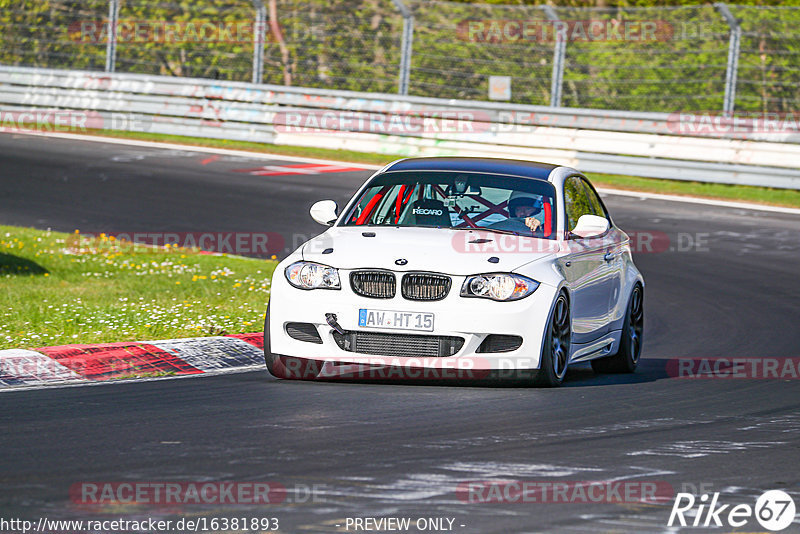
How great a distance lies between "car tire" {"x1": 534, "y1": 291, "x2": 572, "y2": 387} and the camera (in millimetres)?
8648

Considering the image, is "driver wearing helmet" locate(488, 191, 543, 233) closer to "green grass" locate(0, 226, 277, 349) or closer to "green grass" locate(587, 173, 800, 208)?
"green grass" locate(0, 226, 277, 349)

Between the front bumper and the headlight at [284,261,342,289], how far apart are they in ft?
0.14

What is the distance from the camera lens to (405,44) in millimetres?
25906

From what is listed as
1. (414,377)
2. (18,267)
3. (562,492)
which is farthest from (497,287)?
(18,267)

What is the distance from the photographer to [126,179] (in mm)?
21531

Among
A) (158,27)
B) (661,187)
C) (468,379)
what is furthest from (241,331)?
(158,27)

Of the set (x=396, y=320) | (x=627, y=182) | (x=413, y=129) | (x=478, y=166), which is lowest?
(x=627, y=182)

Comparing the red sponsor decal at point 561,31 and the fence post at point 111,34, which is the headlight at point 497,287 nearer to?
the red sponsor decal at point 561,31

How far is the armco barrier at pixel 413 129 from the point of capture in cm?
2297

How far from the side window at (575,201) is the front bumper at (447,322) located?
1351 millimetres

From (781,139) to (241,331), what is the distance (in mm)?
13713

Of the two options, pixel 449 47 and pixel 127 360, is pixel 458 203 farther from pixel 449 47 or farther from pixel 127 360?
pixel 449 47

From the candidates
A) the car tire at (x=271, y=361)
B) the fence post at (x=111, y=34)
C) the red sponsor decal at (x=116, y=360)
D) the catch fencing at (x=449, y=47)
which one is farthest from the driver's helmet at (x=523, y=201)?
the fence post at (x=111, y=34)

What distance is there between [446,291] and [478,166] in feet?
5.75
